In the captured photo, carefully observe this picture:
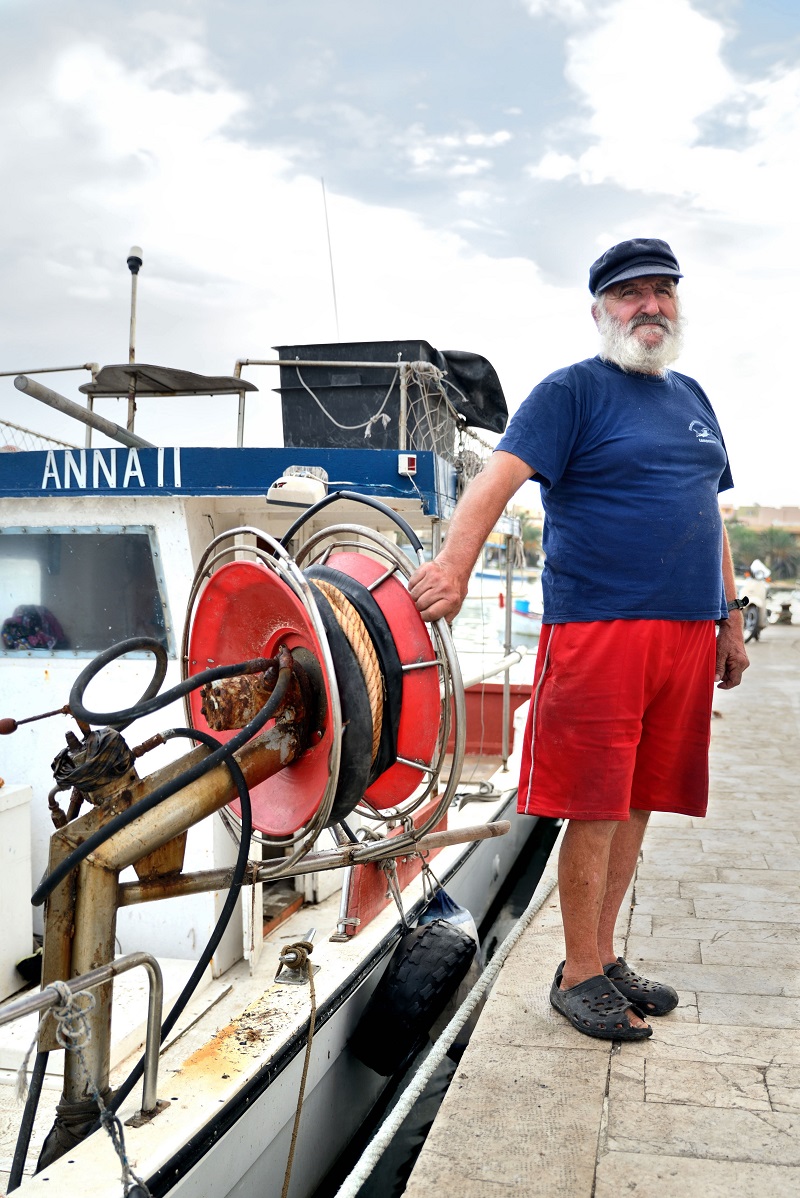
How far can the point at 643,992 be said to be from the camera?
9.25 ft

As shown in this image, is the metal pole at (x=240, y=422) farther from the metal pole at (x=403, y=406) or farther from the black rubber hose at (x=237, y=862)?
the black rubber hose at (x=237, y=862)

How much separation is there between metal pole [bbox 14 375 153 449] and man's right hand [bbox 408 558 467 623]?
6.87 ft

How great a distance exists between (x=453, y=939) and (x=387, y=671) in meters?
2.06

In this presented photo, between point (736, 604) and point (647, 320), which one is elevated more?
point (647, 320)

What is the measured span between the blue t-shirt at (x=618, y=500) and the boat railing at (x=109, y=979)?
1.34 m

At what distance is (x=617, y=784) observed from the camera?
264cm

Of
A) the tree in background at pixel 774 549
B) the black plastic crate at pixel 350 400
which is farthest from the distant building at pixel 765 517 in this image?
the black plastic crate at pixel 350 400

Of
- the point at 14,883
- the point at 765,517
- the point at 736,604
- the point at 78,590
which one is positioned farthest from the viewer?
the point at 765,517

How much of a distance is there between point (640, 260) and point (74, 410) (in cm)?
251

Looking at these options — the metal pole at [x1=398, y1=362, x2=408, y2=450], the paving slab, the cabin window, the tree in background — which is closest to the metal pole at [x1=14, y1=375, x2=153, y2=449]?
the cabin window

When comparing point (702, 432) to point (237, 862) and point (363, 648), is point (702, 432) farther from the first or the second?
point (237, 862)

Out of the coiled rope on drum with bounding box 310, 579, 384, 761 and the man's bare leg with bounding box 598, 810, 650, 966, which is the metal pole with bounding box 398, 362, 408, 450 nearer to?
the man's bare leg with bounding box 598, 810, 650, 966

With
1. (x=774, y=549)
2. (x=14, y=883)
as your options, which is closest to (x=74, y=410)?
(x=14, y=883)

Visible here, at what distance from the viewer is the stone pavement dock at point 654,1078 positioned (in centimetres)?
209
